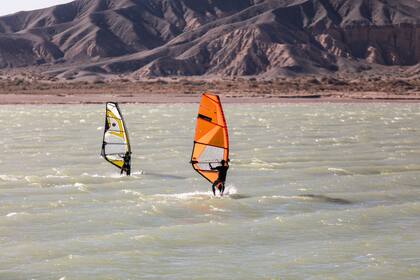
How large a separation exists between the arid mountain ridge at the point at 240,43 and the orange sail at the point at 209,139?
379 ft

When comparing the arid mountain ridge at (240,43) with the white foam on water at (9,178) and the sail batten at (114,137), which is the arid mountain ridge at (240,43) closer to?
the sail batten at (114,137)

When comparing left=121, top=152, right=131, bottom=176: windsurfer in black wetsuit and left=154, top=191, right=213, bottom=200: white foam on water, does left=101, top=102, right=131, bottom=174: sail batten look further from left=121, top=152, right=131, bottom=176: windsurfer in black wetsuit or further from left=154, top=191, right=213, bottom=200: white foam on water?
left=154, top=191, right=213, bottom=200: white foam on water

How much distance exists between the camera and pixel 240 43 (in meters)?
153

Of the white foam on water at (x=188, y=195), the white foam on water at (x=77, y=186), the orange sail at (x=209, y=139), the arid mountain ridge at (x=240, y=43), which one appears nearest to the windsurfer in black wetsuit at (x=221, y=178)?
the orange sail at (x=209, y=139)

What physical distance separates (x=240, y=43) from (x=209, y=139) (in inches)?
5398

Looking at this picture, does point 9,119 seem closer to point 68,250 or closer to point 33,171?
point 33,171

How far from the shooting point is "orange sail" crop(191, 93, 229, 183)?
16969mm

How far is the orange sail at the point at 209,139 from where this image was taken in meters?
17.0

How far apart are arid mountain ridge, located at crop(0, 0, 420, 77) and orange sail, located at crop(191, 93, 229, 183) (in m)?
116

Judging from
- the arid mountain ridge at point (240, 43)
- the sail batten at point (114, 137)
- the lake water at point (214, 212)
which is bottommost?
the lake water at point (214, 212)

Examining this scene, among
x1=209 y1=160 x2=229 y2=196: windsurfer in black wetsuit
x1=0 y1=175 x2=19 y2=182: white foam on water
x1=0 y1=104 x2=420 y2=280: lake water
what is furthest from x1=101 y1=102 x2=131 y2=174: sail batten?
x1=209 y1=160 x2=229 y2=196: windsurfer in black wetsuit

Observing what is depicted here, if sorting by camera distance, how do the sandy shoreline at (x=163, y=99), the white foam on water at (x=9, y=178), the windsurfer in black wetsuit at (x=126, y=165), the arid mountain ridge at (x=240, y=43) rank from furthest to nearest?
the arid mountain ridge at (x=240, y=43)
the sandy shoreline at (x=163, y=99)
the windsurfer in black wetsuit at (x=126, y=165)
the white foam on water at (x=9, y=178)

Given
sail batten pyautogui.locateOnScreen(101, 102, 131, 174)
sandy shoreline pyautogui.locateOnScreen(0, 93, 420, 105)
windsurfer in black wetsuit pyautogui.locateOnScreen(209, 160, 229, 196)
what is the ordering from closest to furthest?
windsurfer in black wetsuit pyautogui.locateOnScreen(209, 160, 229, 196) → sail batten pyautogui.locateOnScreen(101, 102, 131, 174) → sandy shoreline pyautogui.locateOnScreen(0, 93, 420, 105)

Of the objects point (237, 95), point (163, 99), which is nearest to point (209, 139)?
point (163, 99)
